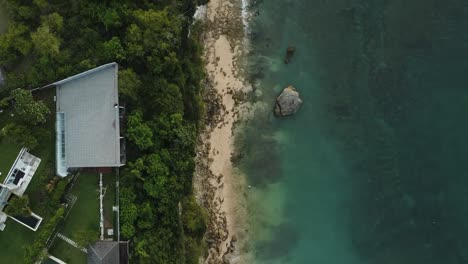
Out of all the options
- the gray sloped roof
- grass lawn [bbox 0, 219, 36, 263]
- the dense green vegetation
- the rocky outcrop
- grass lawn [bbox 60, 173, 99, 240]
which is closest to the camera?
the gray sloped roof

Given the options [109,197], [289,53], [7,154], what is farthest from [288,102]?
[7,154]

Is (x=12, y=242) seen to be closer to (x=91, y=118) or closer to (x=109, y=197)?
(x=109, y=197)

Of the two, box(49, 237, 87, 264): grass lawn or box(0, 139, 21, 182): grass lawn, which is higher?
box(0, 139, 21, 182): grass lawn

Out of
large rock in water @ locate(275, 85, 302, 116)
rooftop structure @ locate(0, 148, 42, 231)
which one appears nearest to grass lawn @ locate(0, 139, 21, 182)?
rooftop structure @ locate(0, 148, 42, 231)

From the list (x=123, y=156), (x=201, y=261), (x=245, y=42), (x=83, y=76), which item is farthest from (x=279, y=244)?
(x=83, y=76)

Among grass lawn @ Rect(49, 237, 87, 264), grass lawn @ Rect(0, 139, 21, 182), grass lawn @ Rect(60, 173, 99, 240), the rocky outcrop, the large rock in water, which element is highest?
the rocky outcrop

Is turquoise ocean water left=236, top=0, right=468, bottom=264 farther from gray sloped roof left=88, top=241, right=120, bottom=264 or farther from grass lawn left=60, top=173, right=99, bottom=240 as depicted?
grass lawn left=60, top=173, right=99, bottom=240

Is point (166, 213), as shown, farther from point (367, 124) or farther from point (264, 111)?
point (367, 124)
